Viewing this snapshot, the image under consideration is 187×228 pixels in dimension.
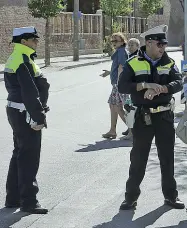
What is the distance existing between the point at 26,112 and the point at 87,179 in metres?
2.02

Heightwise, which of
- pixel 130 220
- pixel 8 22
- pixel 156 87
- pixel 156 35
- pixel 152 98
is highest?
pixel 156 35

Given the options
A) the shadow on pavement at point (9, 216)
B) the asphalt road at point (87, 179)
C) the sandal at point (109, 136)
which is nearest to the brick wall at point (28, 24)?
the asphalt road at point (87, 179)

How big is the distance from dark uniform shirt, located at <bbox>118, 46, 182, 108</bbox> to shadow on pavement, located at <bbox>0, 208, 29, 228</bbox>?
5.28 feet

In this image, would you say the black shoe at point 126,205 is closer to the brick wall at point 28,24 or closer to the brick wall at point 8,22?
the brick wall at point 28,24

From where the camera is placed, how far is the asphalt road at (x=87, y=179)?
6219 millimetres

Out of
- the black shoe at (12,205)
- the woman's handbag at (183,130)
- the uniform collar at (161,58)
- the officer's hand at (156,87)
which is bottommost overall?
the black shoe at (12,205)

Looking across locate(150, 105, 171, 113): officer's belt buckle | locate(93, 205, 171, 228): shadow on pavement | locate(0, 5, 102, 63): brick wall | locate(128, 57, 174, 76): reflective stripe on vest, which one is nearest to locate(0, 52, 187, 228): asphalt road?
locate(93, 205, 171, 228): shadow on pavement

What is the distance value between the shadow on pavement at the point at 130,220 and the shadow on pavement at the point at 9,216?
31.9 inches

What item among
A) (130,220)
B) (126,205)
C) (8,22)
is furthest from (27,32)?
(8,22)

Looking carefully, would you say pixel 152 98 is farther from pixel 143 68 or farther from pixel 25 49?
pixel 25 49

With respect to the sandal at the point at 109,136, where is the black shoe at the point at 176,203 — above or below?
above

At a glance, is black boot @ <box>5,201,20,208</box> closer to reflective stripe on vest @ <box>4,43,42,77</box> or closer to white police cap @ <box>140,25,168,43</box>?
reflective stripe on vest @ <box>4,43,42,77</box>

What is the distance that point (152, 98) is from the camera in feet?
20.2

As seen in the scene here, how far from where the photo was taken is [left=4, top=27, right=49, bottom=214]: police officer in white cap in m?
6.27
